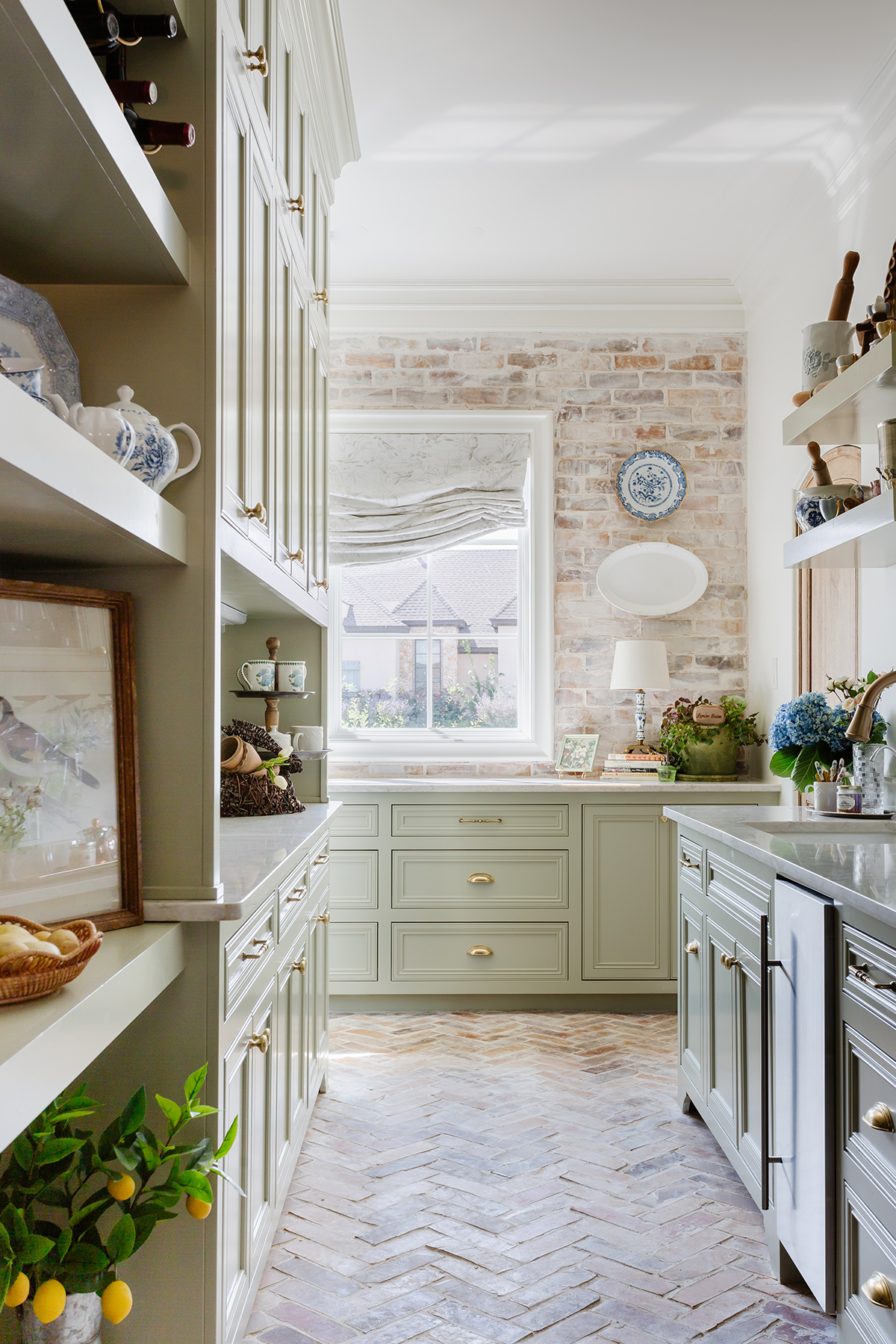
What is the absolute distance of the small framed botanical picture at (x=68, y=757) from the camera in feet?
3.56

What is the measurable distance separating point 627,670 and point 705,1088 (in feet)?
6.28

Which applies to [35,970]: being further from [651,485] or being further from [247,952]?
[651,485]

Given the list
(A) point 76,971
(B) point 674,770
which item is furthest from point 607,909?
(A) point 76,971

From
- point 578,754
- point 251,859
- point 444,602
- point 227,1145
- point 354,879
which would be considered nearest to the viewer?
point 227,1145

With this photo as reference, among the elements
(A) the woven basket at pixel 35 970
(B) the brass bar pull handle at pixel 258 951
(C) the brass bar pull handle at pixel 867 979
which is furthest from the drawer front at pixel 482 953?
(A) the woven basket at pixel 35 970

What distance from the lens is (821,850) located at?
1977 mm

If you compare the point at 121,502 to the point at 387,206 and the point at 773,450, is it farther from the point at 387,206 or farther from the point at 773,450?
the point at 773,450

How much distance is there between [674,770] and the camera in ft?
13.0

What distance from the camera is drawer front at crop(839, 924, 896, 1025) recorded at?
1.44 m

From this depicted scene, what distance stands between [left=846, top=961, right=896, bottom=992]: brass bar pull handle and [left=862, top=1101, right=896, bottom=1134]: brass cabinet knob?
0.18 metres

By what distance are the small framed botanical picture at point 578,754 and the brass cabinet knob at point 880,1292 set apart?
106 inches

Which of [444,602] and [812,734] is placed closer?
[812,734]

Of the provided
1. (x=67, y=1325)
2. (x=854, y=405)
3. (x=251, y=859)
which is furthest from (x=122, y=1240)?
(x=854, y=405)

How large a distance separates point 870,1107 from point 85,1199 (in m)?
1.20
